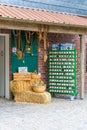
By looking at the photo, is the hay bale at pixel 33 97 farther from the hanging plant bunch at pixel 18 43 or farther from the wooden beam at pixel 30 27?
the wooden beam at pixel 30 27

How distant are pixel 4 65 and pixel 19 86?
1182 millimetres

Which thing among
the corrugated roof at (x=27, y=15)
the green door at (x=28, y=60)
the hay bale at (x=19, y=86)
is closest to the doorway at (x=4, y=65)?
the green door at (x=28, y=60)

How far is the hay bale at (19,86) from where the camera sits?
1178 centimetres

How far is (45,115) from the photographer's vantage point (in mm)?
9398

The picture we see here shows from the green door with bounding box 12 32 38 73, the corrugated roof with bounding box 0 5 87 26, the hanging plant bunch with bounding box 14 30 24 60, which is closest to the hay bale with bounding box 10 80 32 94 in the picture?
the green door with bounding box 12 32 38 73

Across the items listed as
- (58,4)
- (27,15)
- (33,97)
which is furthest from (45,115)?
(58,4)

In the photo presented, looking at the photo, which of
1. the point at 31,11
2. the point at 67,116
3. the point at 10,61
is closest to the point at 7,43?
the point at 10,61

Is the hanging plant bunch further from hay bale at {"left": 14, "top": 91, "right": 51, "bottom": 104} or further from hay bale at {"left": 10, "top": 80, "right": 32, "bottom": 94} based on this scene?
hay bale at {"left": 14, "top": 91, "right": 51, "bottom": 104}

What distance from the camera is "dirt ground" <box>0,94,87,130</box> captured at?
804 cm

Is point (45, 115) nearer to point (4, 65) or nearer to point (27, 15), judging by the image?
point (27, 15)

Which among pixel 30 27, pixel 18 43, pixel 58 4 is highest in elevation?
pixel 58 4

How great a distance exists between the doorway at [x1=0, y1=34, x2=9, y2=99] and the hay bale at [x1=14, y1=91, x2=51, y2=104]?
36.2 inches

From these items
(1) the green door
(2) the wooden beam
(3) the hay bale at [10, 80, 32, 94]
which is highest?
(2) the wooden beam

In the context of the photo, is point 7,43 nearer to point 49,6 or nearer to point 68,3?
point 49,6
